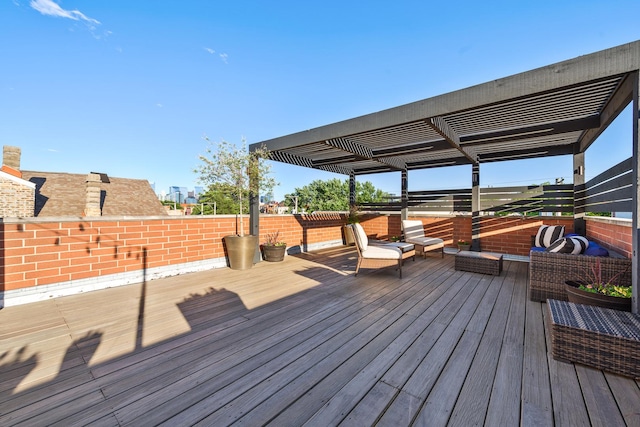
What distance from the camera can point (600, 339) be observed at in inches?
76.9

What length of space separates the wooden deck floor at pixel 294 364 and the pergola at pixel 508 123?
1.42 meters

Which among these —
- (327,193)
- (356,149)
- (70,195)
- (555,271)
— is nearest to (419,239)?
(356,149)

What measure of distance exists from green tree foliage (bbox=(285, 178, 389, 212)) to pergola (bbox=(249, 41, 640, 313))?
64.1ft

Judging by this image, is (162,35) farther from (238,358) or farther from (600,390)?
(600,390)

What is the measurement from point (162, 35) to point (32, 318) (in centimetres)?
913

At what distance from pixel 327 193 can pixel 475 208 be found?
921 inches

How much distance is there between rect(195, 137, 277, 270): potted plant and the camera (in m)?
5.21

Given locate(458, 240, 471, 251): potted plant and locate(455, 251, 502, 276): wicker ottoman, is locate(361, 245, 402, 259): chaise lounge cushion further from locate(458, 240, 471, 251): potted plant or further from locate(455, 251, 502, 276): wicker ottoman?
locate(458, 240, 471, 251): potted plant

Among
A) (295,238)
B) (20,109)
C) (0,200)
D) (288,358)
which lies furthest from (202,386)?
(20,109)

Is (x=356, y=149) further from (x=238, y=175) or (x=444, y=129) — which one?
(x=238, y=175)

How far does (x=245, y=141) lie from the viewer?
5574 millimetres

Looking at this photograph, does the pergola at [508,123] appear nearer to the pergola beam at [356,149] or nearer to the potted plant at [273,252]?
the pergola beam at [356,149]

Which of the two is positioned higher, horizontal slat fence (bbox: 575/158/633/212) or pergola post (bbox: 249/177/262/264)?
horizontal slat fence (bbox: 575/158/633/212)

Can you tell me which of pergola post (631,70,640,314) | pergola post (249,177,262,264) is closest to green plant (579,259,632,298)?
pergola post (631,70,640,314)
